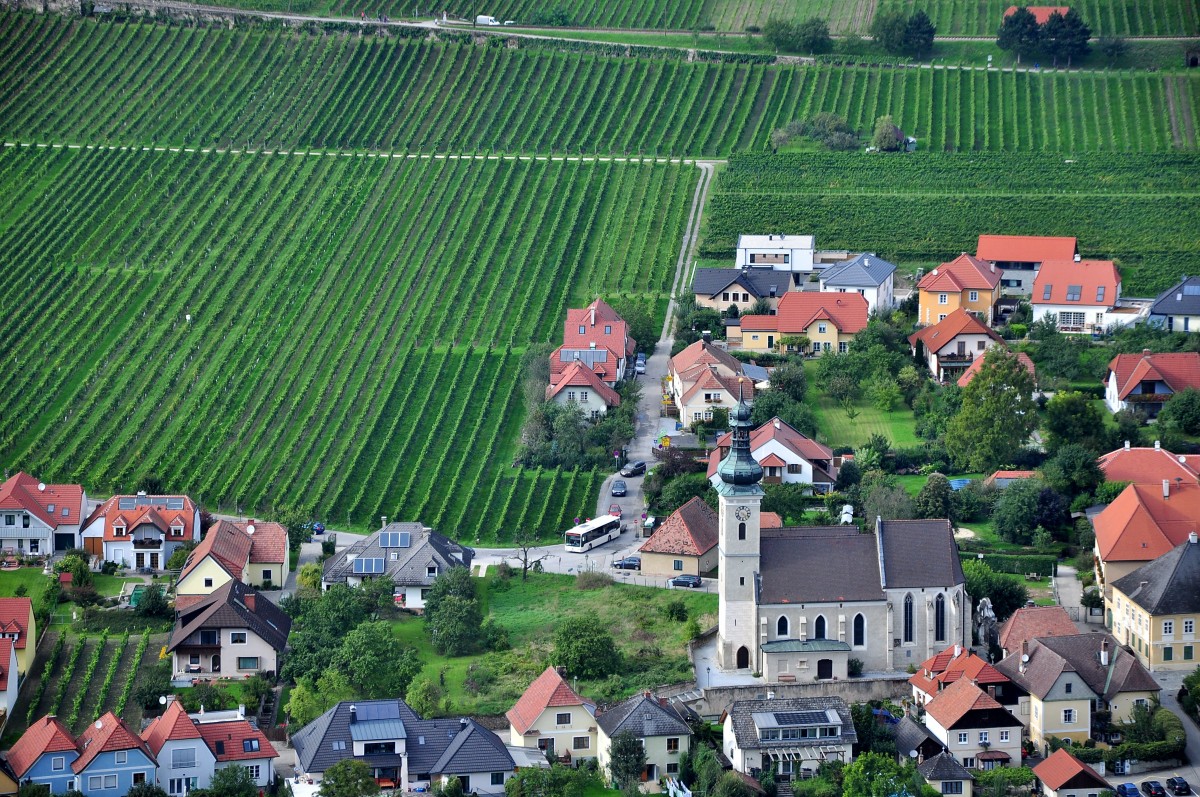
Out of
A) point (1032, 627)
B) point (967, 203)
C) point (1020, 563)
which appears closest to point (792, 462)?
point (1020, 563)

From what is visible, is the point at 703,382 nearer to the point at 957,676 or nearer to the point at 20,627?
the point at 957,676

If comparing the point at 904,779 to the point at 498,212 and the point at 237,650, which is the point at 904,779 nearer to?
the point at 237,650

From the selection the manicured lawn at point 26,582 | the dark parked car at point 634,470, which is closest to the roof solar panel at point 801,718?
the dark parked car at point 634,470

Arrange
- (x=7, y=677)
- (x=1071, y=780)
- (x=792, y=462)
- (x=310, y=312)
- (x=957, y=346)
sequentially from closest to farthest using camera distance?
(x=1071, y=780) < (x=7, y=677) < (x=792, y=462) < (x=957, y=346) < (x=310, y=312)

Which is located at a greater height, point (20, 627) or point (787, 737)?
point (20, 627)

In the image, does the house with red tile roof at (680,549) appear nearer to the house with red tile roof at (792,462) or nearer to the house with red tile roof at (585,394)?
the house with red tile roof at (792,462)

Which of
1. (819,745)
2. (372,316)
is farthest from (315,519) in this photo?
(819,745)
